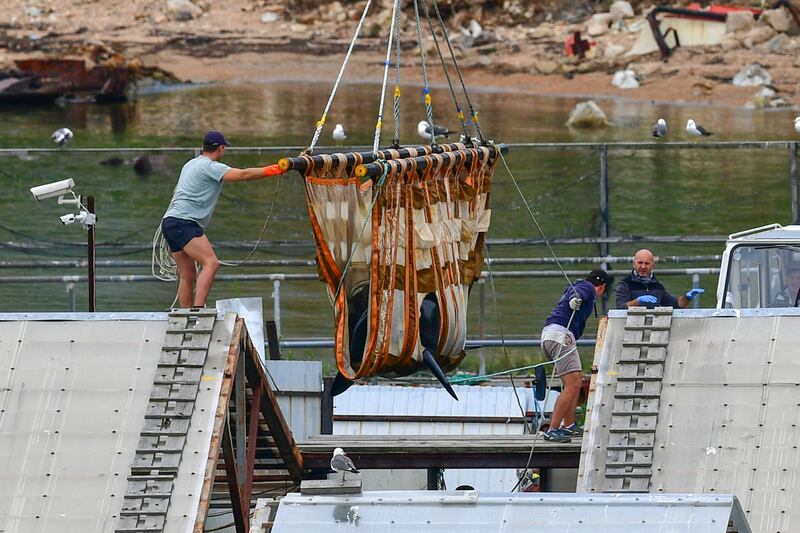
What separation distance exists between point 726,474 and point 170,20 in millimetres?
45804

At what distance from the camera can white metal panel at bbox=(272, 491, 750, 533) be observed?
1005cm

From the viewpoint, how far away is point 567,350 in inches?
560

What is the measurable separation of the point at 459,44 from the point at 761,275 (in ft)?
124

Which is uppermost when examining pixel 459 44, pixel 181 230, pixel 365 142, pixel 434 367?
pixel 181 230

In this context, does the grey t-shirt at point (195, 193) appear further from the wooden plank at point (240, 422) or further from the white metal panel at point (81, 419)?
the wooden plank at point (240, 422)

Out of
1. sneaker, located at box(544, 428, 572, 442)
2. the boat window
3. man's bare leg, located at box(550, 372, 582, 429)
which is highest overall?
the boat window

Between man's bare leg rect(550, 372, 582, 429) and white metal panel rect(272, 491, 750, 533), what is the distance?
4033mm

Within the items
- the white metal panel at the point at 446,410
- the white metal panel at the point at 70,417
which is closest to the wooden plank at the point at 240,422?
the white metal panel at the point at 70,417

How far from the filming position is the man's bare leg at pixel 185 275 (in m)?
14.2

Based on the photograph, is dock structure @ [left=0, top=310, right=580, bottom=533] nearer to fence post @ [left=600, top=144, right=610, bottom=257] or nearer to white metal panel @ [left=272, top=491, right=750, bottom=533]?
white metal panel @ [left=272, top=491, right=750, bottom=533]

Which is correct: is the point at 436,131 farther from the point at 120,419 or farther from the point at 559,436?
the point at 120,419

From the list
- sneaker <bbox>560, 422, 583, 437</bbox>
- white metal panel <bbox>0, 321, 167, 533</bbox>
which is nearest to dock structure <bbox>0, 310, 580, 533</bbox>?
white metal panel <bbox>0, 321, 167, 533</bbox>

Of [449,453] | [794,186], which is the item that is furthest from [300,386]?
[794,186]

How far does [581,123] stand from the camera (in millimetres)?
41062
